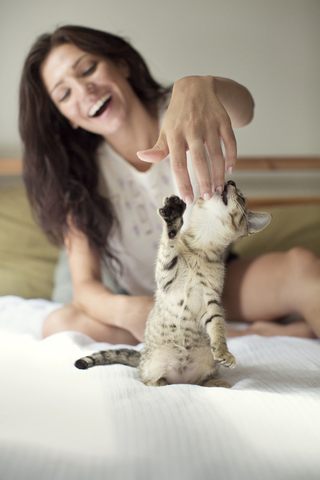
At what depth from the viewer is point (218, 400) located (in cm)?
48

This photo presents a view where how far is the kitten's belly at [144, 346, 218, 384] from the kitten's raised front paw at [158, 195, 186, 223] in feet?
0.75

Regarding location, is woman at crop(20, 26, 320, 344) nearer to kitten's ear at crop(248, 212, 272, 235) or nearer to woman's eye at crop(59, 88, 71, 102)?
woman's eye at crop(59, 88, 71, 102)

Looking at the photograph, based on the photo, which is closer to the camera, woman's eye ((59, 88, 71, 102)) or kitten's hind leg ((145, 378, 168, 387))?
kitten's hind leg ((145, 378, 168, 387))

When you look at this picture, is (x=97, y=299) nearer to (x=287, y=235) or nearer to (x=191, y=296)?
(x=191, y=296)

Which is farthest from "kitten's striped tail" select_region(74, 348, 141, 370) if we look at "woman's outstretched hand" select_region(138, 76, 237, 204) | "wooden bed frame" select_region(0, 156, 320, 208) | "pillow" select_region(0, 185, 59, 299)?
"wooden bed frame" select_region(0, 156, 320, 208)

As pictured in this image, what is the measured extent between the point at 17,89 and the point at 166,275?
734 millimetres

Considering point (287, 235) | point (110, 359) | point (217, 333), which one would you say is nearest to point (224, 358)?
point (217, 333)

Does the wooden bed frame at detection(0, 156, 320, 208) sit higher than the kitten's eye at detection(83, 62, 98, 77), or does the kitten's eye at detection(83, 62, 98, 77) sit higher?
the kitten's eye at detection(83, 62, 98, 77)

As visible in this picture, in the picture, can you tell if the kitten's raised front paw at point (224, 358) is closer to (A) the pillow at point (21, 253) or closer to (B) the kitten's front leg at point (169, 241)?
(B) the kitten's front leg at point (169, 241)

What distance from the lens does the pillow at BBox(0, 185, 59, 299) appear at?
1365 mm

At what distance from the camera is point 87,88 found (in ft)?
2.99

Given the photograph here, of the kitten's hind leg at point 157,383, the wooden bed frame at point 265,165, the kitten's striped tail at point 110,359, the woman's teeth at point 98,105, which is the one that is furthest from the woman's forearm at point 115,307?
the wooden bed frame at point 265,165

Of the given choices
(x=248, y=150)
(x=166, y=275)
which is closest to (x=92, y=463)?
(x=166, y=275)

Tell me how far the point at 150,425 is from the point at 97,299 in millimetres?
620
